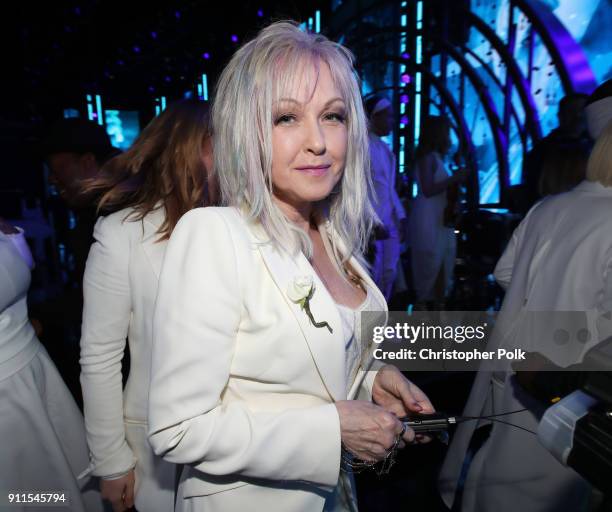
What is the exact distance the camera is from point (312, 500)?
0.95 m

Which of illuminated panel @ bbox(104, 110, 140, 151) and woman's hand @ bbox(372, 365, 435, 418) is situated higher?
illuminated panel @ bbox(104, 110, 140, 151)

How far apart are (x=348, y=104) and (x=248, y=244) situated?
447mm

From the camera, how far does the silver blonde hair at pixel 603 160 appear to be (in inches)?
68.1

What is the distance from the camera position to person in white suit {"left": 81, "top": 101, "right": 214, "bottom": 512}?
130 centimetres

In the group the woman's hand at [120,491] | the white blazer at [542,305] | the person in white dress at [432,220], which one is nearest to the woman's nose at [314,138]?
the woman's hand at [120,491]

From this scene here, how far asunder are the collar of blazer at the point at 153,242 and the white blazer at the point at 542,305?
155cm

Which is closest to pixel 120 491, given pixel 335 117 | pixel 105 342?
pixel 105 342

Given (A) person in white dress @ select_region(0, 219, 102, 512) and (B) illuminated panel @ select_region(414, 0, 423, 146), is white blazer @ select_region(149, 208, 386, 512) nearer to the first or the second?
(A) person in white dress @ select_region(0, 219, 102, 512)

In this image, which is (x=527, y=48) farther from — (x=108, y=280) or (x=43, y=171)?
(x=43, y=171)

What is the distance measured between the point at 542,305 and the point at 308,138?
55.4 inches

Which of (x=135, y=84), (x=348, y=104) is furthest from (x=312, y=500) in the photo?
(x=135, y=84)

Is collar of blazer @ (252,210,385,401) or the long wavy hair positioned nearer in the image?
collar of blazer @ (252,210,385,401)

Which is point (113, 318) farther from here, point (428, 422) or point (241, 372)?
point (428, 422)

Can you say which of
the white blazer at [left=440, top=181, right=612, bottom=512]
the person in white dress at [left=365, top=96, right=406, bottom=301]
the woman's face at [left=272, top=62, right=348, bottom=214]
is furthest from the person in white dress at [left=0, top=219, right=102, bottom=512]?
the person in white dress at [left=365, top=96, right=406, bottom=301]
